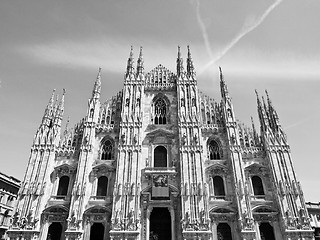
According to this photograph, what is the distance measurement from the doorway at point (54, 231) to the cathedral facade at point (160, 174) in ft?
0.31

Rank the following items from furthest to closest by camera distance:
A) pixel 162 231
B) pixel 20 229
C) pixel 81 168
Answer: pixel 81 168 < pixel 162 231 < pixel 20 229

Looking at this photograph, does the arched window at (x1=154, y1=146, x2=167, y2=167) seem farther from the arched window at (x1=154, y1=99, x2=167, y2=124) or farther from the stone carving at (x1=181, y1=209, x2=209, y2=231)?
the stone carving at (x1=181, y1=209, x2=209, y2=231)

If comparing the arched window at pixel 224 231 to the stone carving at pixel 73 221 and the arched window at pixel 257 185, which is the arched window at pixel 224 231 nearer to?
the arched window at pixel 257 185

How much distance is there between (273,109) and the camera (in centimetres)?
3341

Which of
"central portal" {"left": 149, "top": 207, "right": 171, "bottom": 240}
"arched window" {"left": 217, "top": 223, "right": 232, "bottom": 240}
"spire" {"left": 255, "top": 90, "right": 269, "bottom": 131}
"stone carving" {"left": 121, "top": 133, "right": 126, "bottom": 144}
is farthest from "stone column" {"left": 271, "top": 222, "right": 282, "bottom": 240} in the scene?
"stone carving" {"left": 121, "top": 133, "right": 126, "bottom": 144}

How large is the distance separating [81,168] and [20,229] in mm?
7873

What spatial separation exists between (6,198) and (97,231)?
19.3 m

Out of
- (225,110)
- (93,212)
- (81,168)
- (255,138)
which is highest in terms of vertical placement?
(225,110)

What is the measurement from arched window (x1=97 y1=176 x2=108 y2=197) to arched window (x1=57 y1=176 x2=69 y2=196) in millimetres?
3513

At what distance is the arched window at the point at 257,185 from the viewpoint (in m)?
28.9

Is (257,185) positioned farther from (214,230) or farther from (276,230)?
(214,230)

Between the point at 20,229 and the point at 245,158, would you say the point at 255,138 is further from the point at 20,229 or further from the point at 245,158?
the point at 20,229

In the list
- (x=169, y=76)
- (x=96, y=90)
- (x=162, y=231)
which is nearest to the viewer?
(x=162, y=231)

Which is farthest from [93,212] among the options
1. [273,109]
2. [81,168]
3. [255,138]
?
[273,109]
